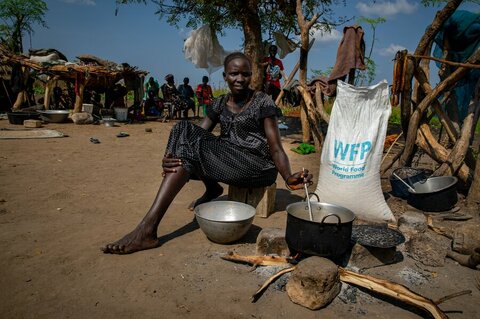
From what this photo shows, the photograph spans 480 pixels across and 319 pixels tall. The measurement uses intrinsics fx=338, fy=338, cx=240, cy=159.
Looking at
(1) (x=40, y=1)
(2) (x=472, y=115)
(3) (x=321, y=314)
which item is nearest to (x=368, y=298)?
(3) (x=321, y=314)

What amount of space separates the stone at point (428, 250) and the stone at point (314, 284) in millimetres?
927

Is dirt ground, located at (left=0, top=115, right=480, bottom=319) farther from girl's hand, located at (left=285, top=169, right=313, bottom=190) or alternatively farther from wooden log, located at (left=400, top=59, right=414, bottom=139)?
wooden log, located at (left=400, top=59, right=414, bottom=139)

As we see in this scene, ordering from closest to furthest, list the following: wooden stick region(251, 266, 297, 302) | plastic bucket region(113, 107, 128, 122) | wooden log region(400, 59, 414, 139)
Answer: wooden stick region(251, 266, 297, 302)
wooden log region(400, 59, 414, 139)
plastic bucket region(113, 107, 128, 122)

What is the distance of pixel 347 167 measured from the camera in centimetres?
313

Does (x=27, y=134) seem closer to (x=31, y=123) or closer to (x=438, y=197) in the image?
(x=31, y=123)

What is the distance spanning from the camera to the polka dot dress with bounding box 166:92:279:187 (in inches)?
105

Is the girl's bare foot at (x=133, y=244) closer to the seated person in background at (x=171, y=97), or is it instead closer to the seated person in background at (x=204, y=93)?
the seated person in background at (x=171, y=97)

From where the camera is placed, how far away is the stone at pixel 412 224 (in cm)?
262

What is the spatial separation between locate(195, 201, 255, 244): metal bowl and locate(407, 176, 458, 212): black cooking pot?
75.7 inches

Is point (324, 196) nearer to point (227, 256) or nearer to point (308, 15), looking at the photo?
point (227, 256)

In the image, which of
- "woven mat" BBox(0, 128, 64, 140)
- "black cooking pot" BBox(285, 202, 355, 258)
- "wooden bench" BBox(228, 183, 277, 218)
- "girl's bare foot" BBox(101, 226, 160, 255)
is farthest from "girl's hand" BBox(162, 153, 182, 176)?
"woven mat" BBox(0, 128, 64, 140)

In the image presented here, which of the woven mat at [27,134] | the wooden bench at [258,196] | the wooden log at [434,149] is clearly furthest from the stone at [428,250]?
the woven mat at [27,134]

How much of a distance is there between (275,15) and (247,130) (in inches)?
283

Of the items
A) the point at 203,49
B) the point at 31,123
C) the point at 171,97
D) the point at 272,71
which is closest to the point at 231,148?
the point at 272,71
